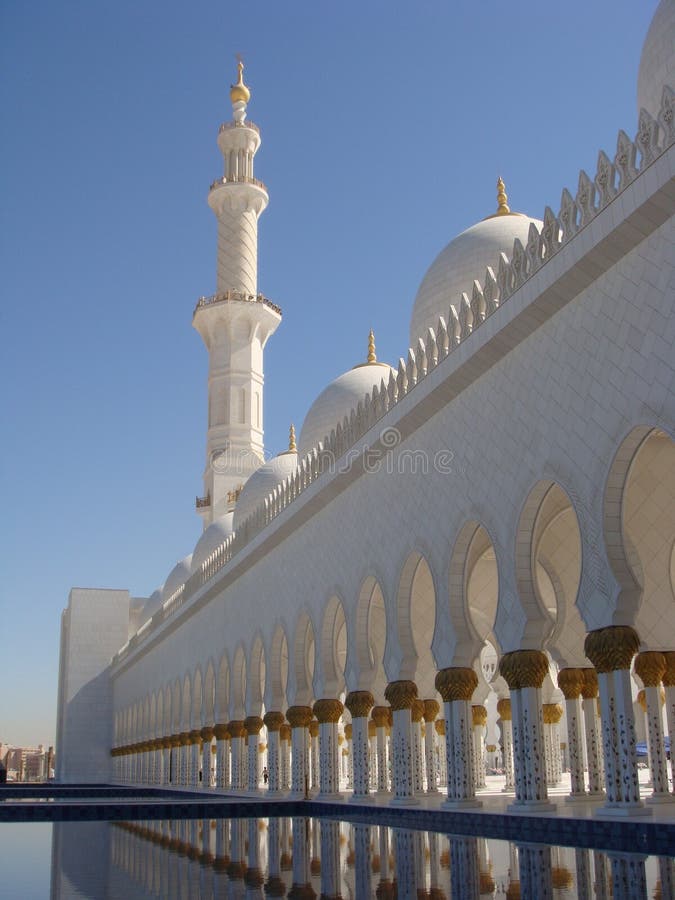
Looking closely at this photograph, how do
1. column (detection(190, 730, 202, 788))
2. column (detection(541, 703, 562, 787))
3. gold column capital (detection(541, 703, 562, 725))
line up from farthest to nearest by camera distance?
column (detection(190, 730, 202, 788)) < gold column capital (detection(541, 703, 562, 725)) < column (detection(541, 703, 562, 787))

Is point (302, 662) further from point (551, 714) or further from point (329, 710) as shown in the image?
point (551, 714)

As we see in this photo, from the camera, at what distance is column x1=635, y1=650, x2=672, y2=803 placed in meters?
8.78

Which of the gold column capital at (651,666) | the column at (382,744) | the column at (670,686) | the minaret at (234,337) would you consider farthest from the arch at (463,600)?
the minaret at (234,337)

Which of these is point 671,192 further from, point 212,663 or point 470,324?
point 212,663

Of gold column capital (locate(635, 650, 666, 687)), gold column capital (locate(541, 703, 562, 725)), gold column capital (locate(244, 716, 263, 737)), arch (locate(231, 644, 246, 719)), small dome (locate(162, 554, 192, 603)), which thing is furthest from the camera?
small dome (locate(162, 554, 192, 603))

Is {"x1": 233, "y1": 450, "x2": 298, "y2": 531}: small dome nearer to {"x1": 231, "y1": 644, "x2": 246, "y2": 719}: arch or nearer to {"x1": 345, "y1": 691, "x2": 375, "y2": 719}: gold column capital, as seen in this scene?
{"x1": 231, "y1": 644, "x2": 246, "y2": 719}: arch

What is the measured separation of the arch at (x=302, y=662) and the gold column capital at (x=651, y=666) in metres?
5.00

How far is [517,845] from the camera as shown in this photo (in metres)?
6.25

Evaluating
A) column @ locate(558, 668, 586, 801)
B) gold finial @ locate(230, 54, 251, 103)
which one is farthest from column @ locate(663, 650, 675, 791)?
gold finial @ locate(230, 54, 251, 103)

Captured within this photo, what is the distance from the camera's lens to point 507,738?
14312 millimetres

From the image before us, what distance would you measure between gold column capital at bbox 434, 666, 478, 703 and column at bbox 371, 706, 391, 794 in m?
3.76

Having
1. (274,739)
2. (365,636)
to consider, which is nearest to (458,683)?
(365,636)

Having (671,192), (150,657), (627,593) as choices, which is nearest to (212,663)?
(150,657)

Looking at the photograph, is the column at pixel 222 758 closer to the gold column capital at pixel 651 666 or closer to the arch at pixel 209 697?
the arch at pixel 209 697
